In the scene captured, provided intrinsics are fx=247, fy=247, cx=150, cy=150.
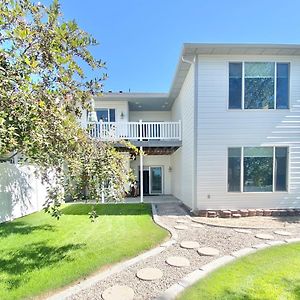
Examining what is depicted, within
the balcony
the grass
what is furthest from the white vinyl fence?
the balcony

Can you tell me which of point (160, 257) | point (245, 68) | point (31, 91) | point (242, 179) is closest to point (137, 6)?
point (245, 68)

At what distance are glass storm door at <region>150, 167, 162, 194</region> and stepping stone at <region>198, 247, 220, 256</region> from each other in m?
11.4

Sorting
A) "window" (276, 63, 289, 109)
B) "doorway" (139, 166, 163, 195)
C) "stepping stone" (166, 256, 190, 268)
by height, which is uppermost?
"window" (276, 63, 289, 109)

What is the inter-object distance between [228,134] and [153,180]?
8661 millimetres

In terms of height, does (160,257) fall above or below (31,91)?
below

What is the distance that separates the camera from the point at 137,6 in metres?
10.9

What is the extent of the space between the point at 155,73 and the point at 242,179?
1411 cm

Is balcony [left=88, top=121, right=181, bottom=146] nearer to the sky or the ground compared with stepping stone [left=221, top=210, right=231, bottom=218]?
nearer to the sky

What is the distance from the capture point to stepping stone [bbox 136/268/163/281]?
421cm

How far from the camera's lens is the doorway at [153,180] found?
17.0m

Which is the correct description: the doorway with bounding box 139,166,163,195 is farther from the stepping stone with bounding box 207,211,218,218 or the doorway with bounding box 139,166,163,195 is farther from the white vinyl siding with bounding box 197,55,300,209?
the stepping stone with bounding box 207,211,218,218

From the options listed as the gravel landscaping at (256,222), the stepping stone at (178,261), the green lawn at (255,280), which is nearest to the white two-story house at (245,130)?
the gravel landscaping at (256,222)

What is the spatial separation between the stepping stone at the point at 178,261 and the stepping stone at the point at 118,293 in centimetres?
120

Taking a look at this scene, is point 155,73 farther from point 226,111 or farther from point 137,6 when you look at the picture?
point 226,111
